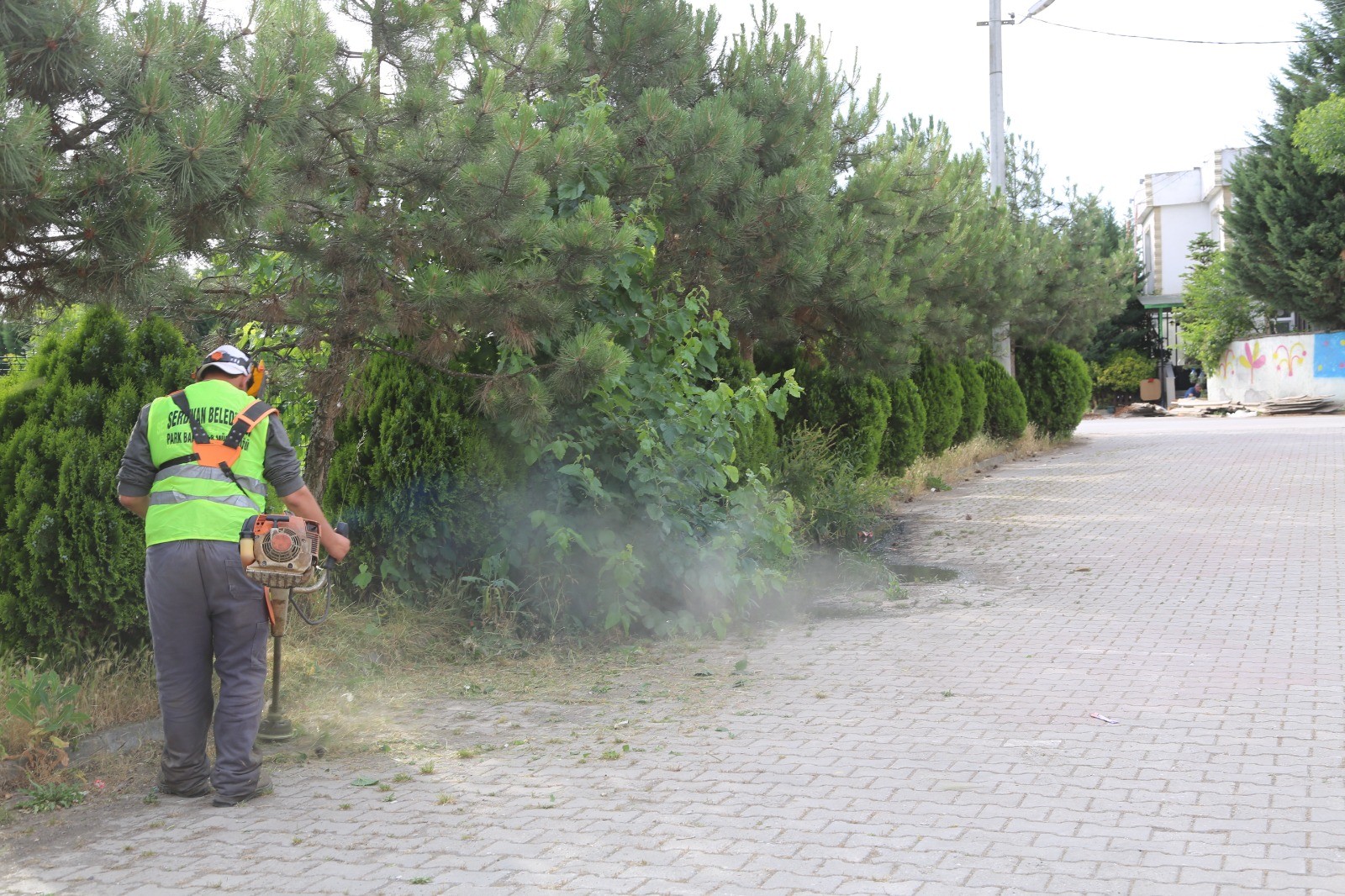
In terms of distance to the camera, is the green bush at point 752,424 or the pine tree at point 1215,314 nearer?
the green bush at point 752,424

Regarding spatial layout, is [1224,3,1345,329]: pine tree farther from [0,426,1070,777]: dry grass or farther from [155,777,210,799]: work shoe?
[155,777,210,799]: work shoe

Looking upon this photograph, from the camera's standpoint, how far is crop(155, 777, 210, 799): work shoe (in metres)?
4.80

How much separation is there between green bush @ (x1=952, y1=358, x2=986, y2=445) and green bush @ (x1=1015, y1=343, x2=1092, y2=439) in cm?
375

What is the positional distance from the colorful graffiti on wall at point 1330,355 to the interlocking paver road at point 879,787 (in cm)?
3088

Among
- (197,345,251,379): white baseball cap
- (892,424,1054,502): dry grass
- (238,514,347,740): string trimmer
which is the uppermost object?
(197,345,251,379): white baseball cap

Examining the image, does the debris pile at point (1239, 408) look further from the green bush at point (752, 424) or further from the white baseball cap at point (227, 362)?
the white baseball cap at point (227, 362)

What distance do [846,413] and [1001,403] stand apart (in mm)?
8038

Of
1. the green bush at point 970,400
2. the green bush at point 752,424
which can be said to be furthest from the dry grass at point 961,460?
the green bush at point 752,424

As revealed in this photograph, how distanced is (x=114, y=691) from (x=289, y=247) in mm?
2324

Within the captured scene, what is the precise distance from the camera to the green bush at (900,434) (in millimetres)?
15648

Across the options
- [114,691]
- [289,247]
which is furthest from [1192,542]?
[114,691]

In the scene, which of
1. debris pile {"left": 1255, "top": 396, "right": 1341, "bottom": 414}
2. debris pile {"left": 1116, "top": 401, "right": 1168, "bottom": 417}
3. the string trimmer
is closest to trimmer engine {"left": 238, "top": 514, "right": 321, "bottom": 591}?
the string trimmer

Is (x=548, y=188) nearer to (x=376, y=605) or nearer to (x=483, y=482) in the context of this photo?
(x=483, y=482)

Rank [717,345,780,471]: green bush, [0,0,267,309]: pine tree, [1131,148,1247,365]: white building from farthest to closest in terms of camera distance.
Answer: [1131,148,1247,365]: white building
[717,345,780,471]: green bush
[0,0,267,309]: pine tree
